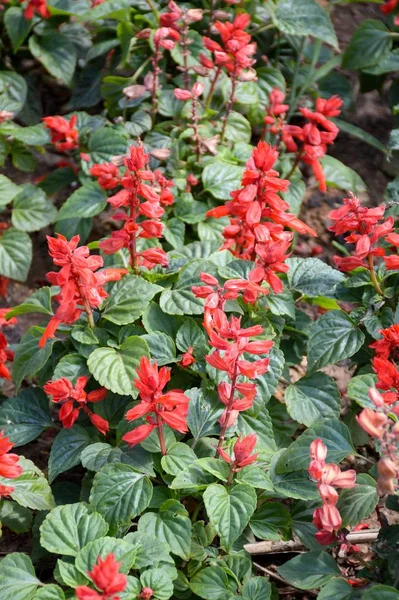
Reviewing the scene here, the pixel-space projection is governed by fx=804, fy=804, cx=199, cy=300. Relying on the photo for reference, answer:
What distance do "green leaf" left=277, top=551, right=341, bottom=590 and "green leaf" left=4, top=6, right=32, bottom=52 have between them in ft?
8.50

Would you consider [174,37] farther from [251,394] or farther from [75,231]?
[251,394]

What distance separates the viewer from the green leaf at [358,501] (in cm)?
189

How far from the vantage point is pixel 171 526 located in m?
2.00

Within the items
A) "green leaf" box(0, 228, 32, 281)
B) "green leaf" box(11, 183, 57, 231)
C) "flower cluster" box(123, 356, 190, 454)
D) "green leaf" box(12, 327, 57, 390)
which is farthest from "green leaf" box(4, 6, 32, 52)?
"flower cluster" box(123, 356, 190, 454)

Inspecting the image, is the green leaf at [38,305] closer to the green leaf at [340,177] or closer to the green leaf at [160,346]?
the green leaf at [160,346]

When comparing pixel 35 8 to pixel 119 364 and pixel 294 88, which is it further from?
pixel 119 364

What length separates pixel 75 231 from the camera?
3172mm

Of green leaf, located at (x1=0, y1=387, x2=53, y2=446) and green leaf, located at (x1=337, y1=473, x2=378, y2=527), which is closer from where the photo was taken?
green leaf, located at (x1=337, y1=473, x2=378, y2=527)

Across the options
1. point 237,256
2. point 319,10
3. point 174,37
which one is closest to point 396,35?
point 319,10

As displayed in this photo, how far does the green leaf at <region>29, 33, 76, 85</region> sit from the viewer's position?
3.62m

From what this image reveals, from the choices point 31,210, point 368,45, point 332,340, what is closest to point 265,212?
point 332,340

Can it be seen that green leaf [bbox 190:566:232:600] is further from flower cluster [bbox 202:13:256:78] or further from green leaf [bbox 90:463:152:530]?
flower cluster [bbox 202:13:256:78]

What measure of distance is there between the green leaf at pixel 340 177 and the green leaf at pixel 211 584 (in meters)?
1.86

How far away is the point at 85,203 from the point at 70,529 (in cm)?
142
